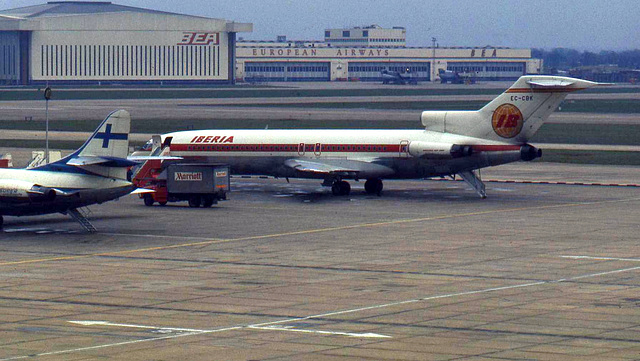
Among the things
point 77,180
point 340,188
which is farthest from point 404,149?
point 77,180

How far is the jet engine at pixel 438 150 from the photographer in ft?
198

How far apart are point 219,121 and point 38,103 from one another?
189ft

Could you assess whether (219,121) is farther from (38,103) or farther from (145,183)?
(145,183)

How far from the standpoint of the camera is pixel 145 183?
197ft

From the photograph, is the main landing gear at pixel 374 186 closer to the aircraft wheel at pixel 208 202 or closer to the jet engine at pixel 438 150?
the jet engine at pixel 438 150

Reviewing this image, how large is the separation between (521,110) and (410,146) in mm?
6455

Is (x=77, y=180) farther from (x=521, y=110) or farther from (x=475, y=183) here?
(x=521, y=110)

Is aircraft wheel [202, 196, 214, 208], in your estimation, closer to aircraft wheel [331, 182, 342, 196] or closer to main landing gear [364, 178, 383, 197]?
aircraft wheel [331, 182, 342, 196]

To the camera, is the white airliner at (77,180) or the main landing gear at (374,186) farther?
the main landing gear at (374,186)

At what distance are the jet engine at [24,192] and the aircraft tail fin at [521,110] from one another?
26.2 metres

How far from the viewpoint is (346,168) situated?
207ft

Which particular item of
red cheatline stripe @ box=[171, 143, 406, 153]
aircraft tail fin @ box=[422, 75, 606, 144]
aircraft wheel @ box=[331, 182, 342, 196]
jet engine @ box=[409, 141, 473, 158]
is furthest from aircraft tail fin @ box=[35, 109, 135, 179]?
aircraft tail fin @ box=[422, 75, 606, 144]

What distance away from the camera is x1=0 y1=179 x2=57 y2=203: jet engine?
44344 millimetres

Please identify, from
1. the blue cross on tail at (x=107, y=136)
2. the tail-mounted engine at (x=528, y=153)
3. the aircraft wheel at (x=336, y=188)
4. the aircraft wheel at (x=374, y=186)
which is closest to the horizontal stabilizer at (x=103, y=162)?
the blue cross on tail at (x=107, y=136)
